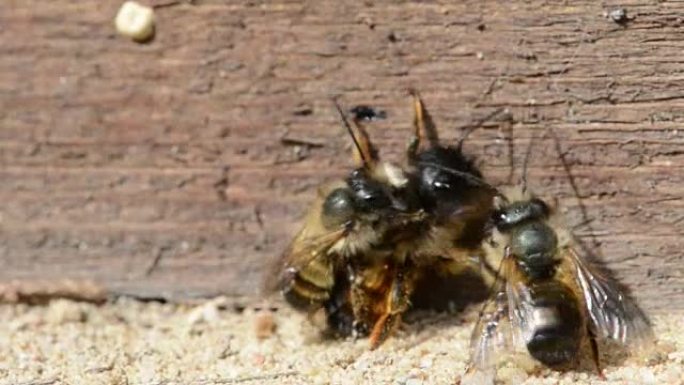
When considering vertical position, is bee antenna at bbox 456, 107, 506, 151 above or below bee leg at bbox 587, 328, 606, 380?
above

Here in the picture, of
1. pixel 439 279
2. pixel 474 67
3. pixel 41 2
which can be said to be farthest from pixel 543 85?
pixel 41 2

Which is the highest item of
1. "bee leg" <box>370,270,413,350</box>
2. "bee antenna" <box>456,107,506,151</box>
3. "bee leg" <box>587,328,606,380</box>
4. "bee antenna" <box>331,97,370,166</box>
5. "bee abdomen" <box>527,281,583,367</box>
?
"bee antenna" <box>331,97,370,166</box>

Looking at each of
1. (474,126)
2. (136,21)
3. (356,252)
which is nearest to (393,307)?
(356,252)

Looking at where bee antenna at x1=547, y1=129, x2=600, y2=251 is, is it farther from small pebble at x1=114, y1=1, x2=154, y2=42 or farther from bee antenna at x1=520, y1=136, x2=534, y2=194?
small pebble at x1=114, y1=1, x2=154, y2=42

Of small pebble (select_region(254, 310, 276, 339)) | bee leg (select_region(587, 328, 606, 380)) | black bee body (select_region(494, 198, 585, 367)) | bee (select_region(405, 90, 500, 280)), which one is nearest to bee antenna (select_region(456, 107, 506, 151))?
bee (select_region(405, 90, 500, 280))

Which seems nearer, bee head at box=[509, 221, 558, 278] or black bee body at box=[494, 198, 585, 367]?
black bee body at box=[494, 198, 585, 367]

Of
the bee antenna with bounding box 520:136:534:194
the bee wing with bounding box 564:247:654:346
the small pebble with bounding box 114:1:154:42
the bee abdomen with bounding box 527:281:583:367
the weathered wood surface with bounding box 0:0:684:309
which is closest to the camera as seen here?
the bee abdomen with bounding box 527:281:583:367

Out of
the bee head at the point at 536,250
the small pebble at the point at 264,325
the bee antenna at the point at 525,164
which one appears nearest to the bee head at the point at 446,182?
the bee antenna at the point at 525,164

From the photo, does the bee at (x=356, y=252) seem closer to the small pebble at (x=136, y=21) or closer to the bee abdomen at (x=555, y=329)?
the bee abdomen at (x=555, y=329)
